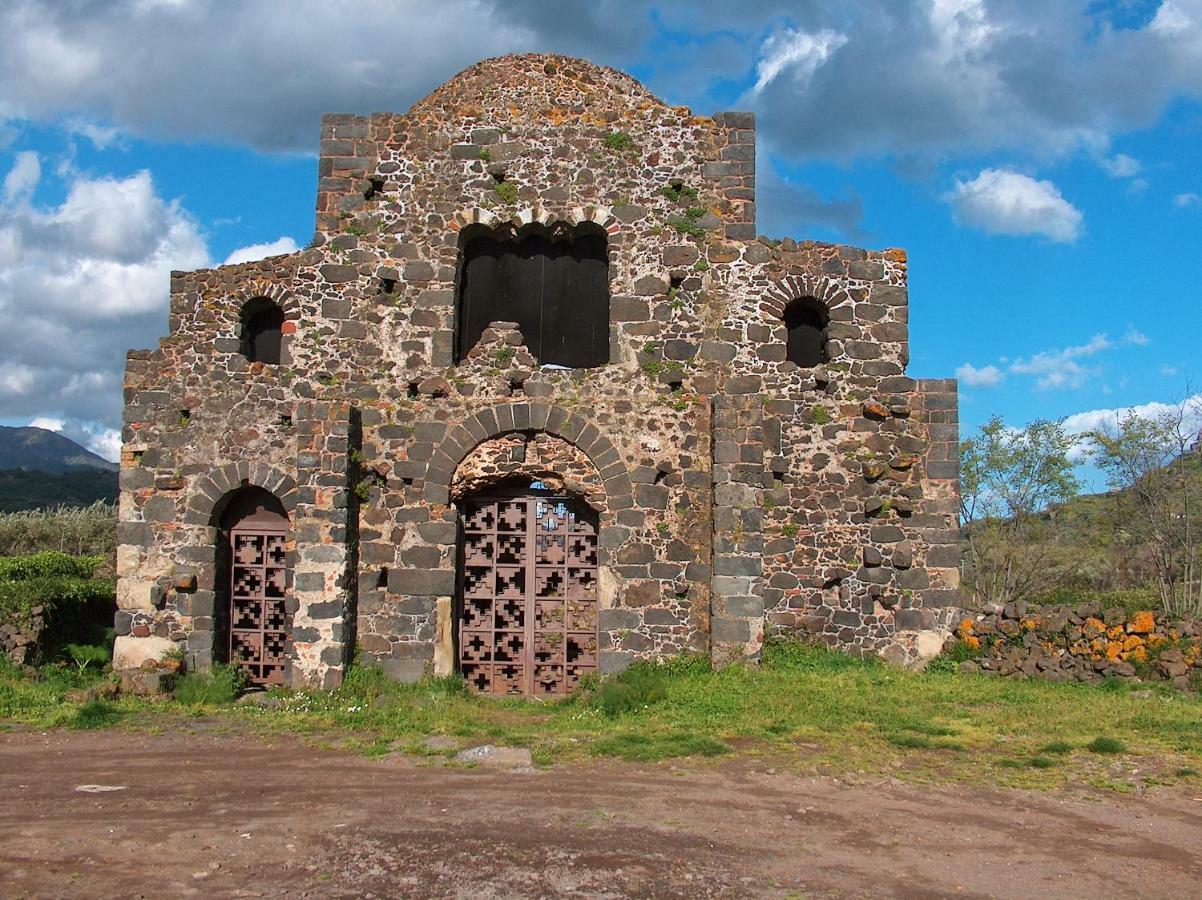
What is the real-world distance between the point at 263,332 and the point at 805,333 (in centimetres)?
830

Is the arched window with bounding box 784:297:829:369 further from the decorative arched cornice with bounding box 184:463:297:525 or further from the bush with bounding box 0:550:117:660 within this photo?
the bush with bounding box 0:550:117:660

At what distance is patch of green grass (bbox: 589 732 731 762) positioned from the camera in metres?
9.37

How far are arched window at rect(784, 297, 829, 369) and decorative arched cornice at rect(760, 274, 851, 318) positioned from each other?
27 centimetres

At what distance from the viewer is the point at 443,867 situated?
6.29 m

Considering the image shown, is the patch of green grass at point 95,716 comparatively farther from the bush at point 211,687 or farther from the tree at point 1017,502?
the tree at point 1017,502

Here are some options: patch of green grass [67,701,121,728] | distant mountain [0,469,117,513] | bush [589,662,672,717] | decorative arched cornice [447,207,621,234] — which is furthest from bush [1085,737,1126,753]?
distant mountain [0,469,117,513]

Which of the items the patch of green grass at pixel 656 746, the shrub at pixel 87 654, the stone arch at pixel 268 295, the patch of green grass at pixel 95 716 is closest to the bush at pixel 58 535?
the shrub at pixel 87 654

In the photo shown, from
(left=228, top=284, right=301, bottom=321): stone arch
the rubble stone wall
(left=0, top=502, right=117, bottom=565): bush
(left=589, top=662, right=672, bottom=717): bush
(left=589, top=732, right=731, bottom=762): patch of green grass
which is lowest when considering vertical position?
(left=589, top=732, right=731, bottom=762): patch of green grass

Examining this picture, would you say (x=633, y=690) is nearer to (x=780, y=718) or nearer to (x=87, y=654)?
(x=780, y=718)

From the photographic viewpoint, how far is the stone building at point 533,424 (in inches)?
502

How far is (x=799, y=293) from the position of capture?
13.8m

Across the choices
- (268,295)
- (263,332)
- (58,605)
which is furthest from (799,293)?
(58,605)

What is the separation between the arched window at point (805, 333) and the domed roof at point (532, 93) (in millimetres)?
3783

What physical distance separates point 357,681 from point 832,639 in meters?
6.67
